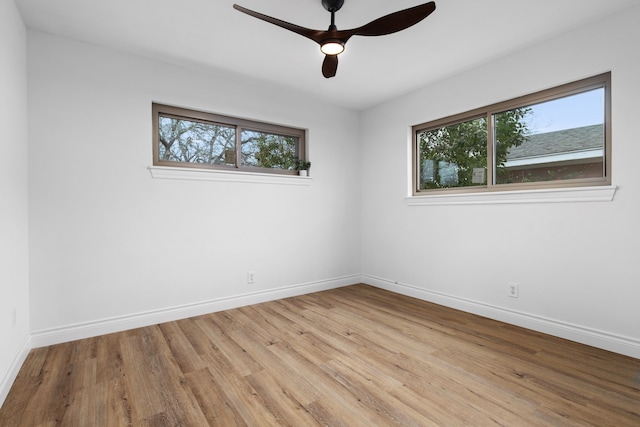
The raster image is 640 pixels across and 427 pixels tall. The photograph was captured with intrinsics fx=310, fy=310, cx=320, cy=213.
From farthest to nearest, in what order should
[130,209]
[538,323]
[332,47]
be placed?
[130,209] < [538,323] < [332,47]

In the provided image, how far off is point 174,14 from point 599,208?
137 inches

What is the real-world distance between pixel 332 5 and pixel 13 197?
247 centimetres

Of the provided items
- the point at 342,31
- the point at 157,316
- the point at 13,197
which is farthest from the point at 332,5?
the point at 157,316

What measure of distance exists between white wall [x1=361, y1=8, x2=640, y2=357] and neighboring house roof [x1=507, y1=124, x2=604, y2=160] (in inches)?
7.6

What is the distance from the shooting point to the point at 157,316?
289 cm

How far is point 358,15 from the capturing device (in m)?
2.27

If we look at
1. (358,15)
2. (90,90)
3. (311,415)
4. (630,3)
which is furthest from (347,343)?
(630,3)

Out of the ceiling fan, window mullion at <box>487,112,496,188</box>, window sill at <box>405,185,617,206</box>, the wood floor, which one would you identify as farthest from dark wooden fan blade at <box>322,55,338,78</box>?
the wood floor

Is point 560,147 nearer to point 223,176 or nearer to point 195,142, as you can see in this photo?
point 223,176

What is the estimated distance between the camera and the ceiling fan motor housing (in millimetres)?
2084

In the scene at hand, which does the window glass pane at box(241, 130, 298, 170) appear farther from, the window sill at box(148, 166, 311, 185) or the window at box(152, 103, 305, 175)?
the window sill at box(148, 166, 311, 185)

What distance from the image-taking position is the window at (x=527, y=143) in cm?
247

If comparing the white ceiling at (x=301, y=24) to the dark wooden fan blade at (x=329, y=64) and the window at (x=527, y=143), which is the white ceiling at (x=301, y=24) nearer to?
the dark wooden fan blade at (x=329, y=64)

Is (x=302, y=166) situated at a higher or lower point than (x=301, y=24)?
lower
